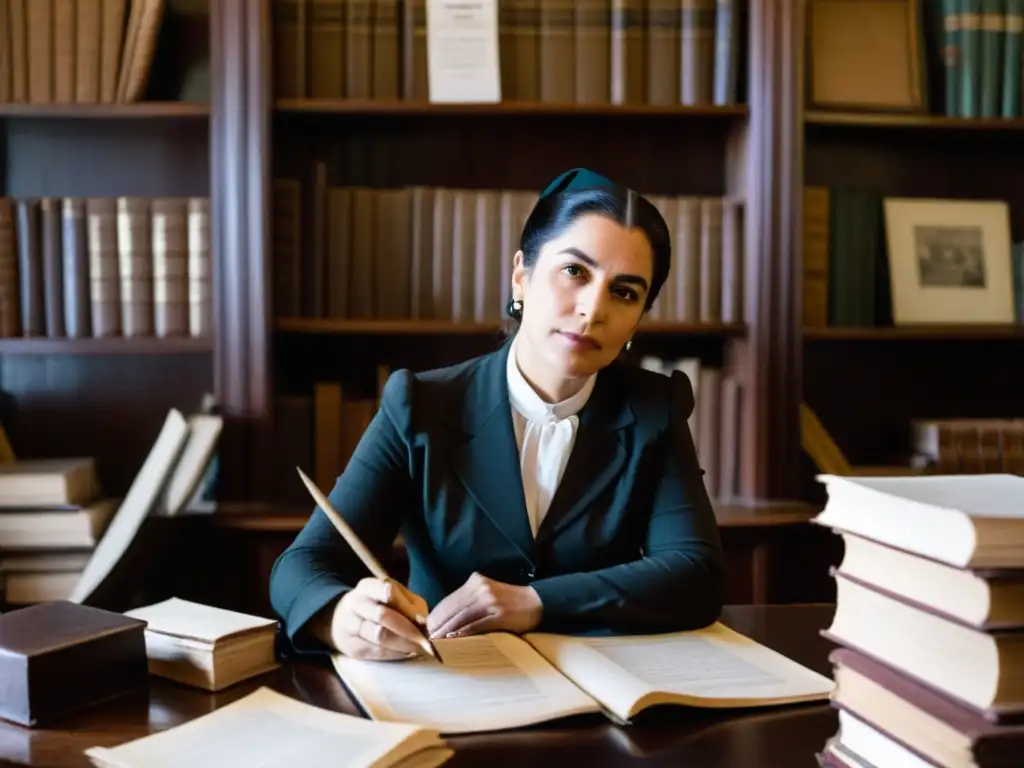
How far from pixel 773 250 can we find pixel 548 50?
2.18 feet

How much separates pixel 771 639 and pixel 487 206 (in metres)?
1.36

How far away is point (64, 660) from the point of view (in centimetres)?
97

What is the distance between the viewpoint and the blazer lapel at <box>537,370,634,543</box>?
1465mm

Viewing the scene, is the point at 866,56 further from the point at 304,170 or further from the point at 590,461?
the point at 590,461

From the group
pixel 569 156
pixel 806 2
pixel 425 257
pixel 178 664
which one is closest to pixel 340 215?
pixel 425 257

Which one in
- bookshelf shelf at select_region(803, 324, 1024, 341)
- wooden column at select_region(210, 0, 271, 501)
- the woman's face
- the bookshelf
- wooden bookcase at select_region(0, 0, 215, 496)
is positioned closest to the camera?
the woman's face

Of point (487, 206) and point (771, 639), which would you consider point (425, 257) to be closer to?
point (487, 206)

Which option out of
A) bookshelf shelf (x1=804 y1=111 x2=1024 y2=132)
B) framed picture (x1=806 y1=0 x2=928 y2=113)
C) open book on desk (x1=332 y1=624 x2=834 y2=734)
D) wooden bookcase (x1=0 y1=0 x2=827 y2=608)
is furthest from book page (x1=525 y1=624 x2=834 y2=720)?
framed picture (x1=806 y1=0 x2=928 y2=113)

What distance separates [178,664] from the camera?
1065 millimetres

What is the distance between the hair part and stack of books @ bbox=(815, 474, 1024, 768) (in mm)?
700

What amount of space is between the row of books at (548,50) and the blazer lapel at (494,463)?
1.05 m

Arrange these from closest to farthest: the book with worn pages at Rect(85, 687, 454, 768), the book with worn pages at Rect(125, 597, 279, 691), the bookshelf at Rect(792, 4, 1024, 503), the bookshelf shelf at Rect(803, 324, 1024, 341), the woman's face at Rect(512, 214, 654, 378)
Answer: the book with worn pages at Rect(85, 687, 454, 768) → the book with worn pages at Rect(125, 597, 279, 691) → the woman's face at Rect(512, 214, 654, 378) → the bookshelf shelf at Rect(803, 324, 1024, 341) → the bookshelf at Rect(792, 4, 1024, 503)

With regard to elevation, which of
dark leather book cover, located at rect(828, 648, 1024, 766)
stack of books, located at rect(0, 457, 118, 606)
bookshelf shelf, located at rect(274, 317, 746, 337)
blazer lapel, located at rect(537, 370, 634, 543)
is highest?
bookshelf shelf, located at rect(274, 317, 746, 337)

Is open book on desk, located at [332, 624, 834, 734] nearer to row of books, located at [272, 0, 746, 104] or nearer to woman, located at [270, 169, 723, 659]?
woman, located at [270, 169, 723, 659]
